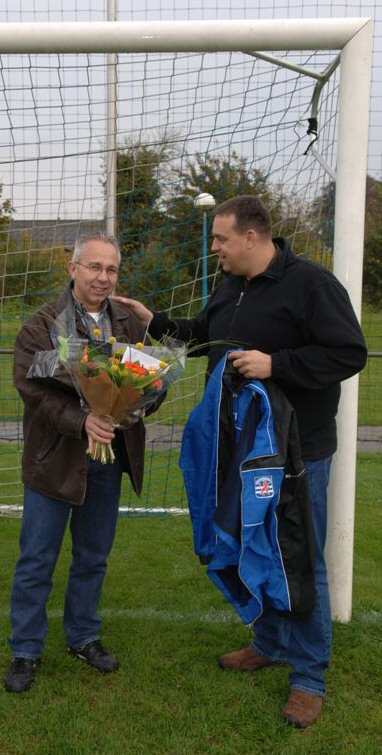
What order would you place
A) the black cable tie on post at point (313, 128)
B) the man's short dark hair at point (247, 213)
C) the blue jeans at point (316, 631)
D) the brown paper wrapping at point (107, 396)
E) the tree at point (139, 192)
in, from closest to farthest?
the brown paper wrapping at point (107, 396), the man's short dark hair at point (247, 213), the blue jeans at point (316, 631), the black cable tie on post at point (313, 128), the tree at point (139, 192)

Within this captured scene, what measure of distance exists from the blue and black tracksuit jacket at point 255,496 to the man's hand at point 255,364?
53mm

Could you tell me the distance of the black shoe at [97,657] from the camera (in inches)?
134

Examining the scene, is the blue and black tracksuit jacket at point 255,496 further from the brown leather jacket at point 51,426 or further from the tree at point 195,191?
the tree at point 195,191

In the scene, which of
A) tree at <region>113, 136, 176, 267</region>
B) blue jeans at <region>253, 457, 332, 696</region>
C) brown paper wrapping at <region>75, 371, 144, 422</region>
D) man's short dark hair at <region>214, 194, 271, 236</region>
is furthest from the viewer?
tree at <region>113, 136, 176, 267</region>

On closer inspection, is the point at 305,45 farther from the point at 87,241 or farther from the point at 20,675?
the point at 20,675

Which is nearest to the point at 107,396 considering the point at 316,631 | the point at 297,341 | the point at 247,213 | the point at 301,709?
the point at 297,341

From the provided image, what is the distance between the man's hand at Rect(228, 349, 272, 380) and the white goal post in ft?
2.98

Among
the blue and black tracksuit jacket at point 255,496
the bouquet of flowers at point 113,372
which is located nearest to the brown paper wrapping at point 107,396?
the bouquet of flowers at point 113,372

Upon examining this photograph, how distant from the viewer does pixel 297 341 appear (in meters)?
2.99

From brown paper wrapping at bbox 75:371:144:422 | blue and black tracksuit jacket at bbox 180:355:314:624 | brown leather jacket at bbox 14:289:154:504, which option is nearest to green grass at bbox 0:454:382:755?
blue and black tracksuit jacket at bbox 180:355:314:624

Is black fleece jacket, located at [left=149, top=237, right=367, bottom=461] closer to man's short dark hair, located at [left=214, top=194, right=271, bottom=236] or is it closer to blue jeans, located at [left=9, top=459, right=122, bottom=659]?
man's short dark hair, located at [left=214, top=194, right=271, bottom=236]

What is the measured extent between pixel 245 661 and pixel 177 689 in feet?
1.20

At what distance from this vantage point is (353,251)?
11.8ft

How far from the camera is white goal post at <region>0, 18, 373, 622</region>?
343 centimetres
